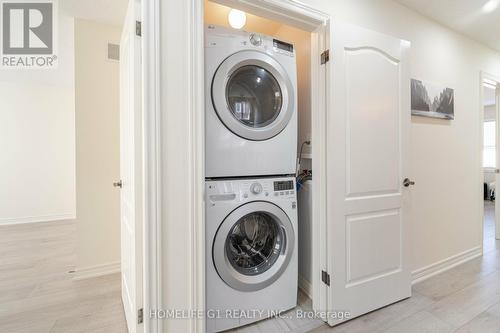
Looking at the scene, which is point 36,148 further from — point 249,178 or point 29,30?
point 249,178

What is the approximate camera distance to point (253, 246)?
1653mm

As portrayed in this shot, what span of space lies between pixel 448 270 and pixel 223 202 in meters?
2.39

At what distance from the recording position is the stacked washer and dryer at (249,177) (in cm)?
137

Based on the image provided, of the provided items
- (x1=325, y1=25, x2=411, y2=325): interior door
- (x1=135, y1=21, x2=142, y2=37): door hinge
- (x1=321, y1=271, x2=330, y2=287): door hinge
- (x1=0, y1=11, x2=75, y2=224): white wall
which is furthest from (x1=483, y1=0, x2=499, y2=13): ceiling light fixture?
(x1=0, y1=11, x2=75, y2=224): white wall


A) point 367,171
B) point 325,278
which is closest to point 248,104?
point 367,171

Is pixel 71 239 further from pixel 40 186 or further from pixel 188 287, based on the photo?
pixel 188 287

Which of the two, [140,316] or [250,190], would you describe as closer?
[140,316]

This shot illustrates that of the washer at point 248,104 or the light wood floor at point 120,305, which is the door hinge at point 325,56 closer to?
the washer at point 248,104

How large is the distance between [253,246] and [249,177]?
53cm

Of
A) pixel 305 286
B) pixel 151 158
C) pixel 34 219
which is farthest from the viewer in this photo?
pixel 34 219

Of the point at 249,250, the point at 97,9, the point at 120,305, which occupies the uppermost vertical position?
the point at 97,9

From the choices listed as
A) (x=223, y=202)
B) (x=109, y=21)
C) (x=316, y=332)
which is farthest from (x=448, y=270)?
(x=109, y=21)

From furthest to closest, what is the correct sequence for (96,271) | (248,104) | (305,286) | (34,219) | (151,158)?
(34,219), (96,271), (305,286), (248,104), (151,158)

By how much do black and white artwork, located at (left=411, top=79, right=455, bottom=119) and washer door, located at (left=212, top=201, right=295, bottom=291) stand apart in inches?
61.0
